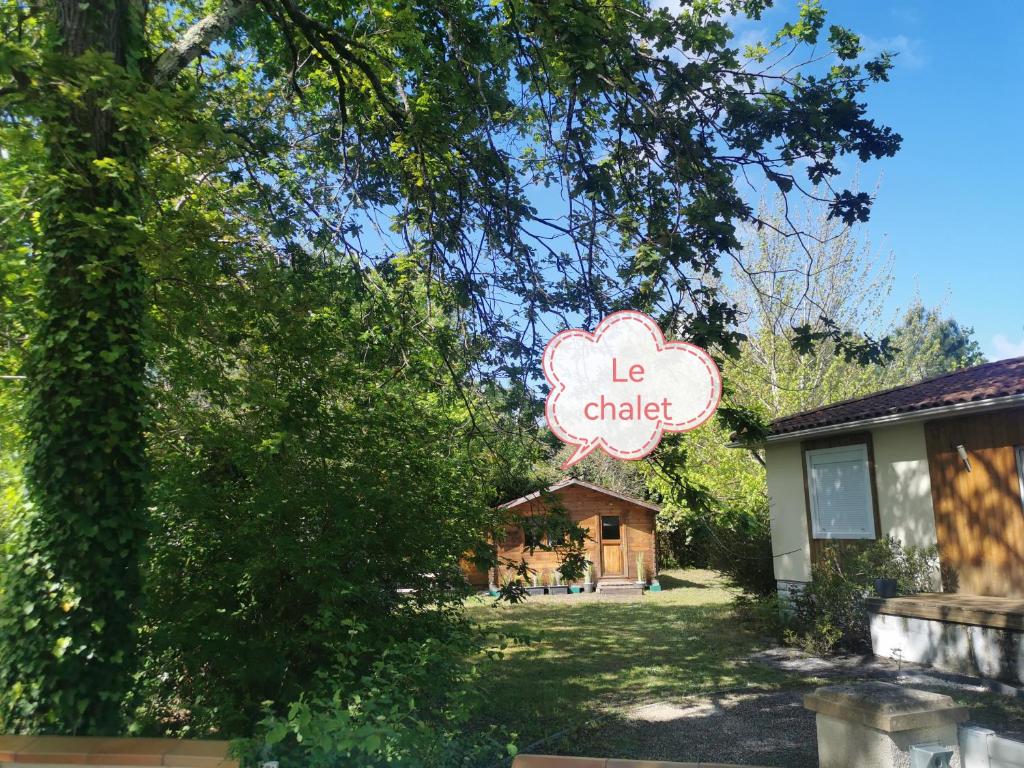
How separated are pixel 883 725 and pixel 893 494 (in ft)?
28.7

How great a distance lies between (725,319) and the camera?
4.11m

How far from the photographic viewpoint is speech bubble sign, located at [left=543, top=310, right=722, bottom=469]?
2.64 m

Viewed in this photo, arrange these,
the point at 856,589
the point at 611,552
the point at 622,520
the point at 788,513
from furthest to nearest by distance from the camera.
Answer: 1. the point at 622,520
2. the point at 611,552
3. the point at 788,513
4. the point at 856,589

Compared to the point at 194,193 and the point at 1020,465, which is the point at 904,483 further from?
the point at 194,193

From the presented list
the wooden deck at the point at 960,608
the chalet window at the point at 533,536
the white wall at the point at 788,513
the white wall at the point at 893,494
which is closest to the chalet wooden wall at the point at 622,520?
the white wall at the point at 788,513

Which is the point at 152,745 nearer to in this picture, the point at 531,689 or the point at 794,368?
the point at 531,689

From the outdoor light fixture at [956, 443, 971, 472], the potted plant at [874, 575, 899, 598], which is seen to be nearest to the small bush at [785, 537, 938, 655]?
the potted plant at [874, 575, 899, 598]

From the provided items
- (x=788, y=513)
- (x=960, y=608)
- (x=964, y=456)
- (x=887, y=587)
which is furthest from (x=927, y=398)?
(x=788, y=513)

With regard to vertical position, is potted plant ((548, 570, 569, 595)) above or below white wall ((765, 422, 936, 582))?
below

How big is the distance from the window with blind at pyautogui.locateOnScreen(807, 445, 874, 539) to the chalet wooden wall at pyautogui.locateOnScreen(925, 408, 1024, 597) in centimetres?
130

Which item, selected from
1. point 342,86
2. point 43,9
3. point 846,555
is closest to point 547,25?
point 342,86

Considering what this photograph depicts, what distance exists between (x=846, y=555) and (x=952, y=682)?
314 cm

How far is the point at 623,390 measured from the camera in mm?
2705

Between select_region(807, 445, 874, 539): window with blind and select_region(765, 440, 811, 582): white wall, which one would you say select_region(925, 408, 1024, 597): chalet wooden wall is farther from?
select_region(765, 440, 811, 582): white wall
